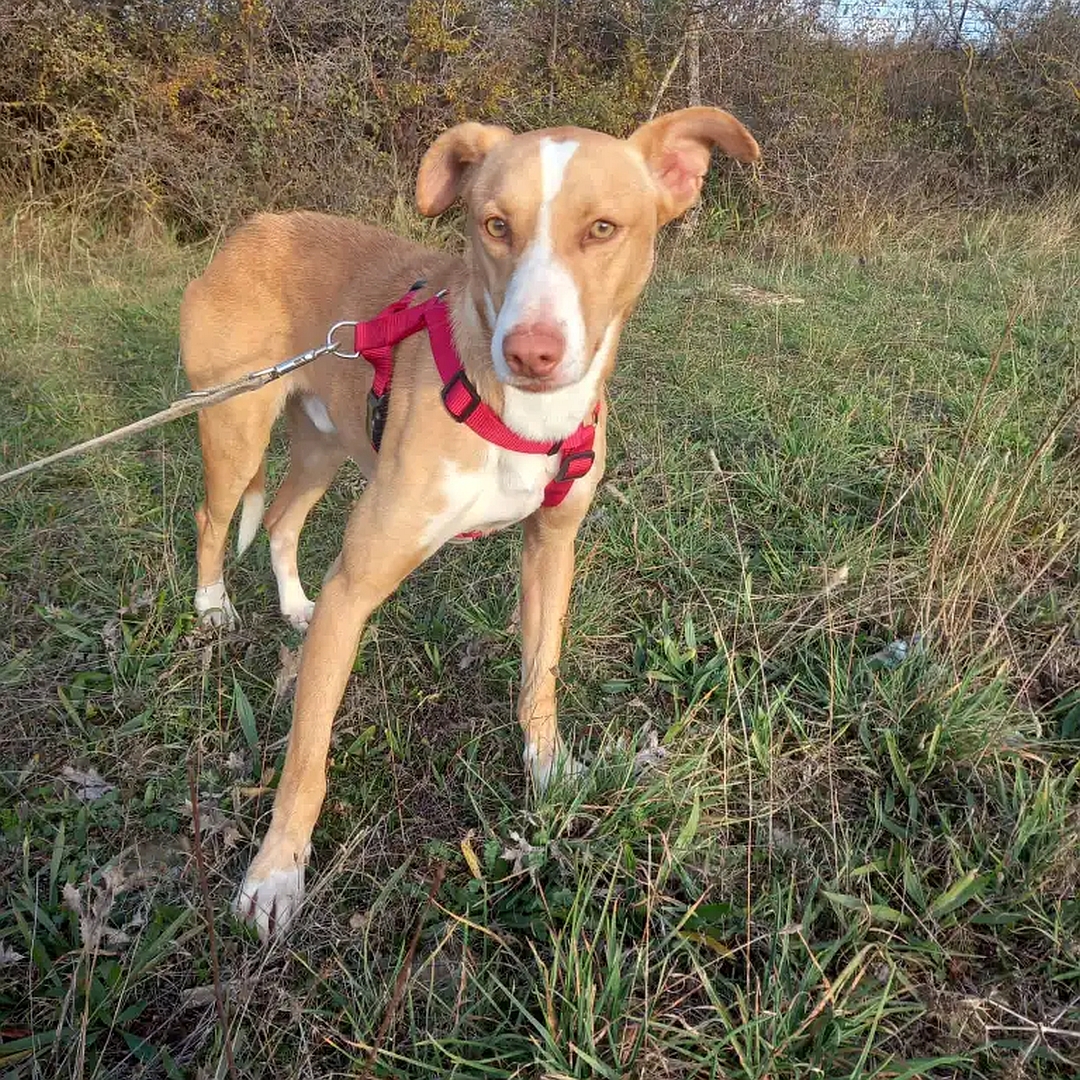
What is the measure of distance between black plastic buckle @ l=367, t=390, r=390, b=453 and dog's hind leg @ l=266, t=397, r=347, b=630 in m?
0.78

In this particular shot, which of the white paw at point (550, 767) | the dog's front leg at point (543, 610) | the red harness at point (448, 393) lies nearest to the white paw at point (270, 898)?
the white paw at point (550, 767)

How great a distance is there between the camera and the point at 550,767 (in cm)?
224

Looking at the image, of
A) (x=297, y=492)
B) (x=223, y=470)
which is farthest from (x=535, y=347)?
(x=297, y=492)

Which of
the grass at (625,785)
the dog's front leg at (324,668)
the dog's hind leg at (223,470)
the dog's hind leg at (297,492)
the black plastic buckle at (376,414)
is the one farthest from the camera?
the dog's hind leg at (297,492)

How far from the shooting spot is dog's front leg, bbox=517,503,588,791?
2.44 metres

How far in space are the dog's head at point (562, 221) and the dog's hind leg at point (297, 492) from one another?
4.16 ft

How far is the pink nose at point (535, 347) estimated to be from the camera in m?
1.74

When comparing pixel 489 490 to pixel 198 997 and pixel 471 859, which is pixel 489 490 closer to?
pixel 471 859

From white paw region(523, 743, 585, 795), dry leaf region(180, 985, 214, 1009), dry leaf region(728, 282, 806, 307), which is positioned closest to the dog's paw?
dry leaf region(180, 985, 214, 1009)

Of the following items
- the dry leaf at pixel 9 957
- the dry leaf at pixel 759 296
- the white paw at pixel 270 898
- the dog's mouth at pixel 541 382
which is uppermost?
the dog's mouth at pixel 541 382

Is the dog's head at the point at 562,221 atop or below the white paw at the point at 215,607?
atop

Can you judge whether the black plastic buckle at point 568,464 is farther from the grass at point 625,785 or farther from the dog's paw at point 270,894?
the dog's paw at point 270,894

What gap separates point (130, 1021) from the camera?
64.9 inches

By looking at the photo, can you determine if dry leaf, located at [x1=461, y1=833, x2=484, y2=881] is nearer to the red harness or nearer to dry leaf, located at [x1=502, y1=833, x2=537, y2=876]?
dry leaf, located at [x1=502, y1=833, x2=537, y2=876]
